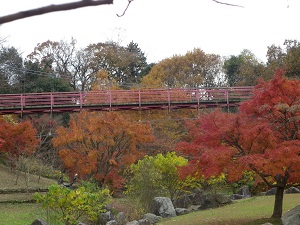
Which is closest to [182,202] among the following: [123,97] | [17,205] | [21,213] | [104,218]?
[104,218]

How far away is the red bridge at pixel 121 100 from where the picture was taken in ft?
79.2

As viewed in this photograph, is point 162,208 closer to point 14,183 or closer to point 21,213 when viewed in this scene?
point 21,213

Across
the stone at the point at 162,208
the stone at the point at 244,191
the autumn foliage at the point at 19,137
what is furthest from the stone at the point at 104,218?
the stone at the point at 244,191

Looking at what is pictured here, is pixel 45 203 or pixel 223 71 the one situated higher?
pixel 223 71

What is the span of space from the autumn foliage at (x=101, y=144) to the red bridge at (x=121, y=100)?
2.74 meters

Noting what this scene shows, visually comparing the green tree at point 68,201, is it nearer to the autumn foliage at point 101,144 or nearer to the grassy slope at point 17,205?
the grassy slope at point 17,205

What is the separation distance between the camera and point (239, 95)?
26.9m

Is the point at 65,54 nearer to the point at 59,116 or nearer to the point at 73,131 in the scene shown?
the point at 59,116

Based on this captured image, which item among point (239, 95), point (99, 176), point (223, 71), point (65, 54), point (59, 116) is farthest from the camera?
point (223, 71)

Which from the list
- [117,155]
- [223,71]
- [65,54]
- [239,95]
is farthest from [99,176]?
[223,71]

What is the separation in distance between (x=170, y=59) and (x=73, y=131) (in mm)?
20343

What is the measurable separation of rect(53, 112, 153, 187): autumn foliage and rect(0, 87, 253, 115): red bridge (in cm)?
274

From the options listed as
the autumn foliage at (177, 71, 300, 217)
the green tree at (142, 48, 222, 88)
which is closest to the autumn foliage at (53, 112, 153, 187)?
the autumn foliage at (177, 71, 300, 217)

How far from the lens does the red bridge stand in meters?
24.1
